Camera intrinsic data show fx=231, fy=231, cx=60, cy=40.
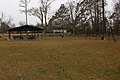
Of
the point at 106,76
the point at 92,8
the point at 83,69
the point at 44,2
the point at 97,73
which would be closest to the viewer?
the point at 106,76

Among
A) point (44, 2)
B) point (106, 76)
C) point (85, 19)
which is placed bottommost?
point (106, 76)

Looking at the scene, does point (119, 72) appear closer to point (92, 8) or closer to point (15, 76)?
point (15, 76)

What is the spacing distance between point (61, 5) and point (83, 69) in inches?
2963

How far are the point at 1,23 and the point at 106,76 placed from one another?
82998 millimetres

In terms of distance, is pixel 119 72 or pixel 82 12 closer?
pixel 119 72

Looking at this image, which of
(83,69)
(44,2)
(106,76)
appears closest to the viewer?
(106,76)

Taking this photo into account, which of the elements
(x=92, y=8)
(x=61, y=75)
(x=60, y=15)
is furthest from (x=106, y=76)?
(x=60, y=15)

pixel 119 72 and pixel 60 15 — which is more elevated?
pixel 60 15

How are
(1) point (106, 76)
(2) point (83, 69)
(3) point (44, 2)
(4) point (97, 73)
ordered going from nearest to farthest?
(1) point (106, 76)
(4) point (97, 73)
(2) point (83, 69)
(3) point (44, 2)

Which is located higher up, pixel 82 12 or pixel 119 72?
pixel 82 12

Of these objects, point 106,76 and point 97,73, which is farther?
point 97,73

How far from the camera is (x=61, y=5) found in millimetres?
85062

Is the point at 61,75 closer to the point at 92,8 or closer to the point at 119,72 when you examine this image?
the point at 119,72

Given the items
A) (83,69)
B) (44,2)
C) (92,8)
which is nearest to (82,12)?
(92,8)
